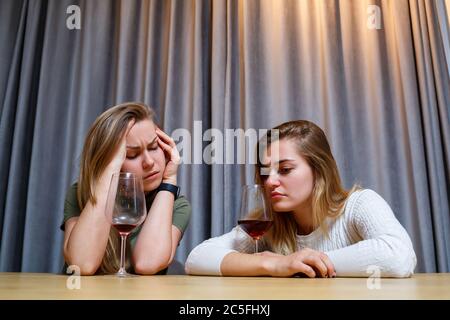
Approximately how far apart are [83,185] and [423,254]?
1403 mm

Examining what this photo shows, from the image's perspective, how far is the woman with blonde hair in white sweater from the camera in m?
0.94

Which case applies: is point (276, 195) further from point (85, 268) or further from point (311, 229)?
point (85, 268)

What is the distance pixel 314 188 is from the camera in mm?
1263

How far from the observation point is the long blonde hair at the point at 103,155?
1.19 metres

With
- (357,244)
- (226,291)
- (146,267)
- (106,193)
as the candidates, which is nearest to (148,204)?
(106,193)

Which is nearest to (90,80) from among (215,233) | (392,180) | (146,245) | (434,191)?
(215,233)

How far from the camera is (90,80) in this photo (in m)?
2.16

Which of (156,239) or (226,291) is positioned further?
(156,239)

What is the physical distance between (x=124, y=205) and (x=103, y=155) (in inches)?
15.1

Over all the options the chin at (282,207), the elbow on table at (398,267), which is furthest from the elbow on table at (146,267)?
the elbow on table at (398,267)

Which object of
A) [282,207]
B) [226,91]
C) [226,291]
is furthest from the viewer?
[226,91]

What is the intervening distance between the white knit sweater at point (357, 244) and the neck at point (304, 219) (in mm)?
38

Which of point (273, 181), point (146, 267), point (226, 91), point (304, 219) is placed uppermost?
point (226, 91)
